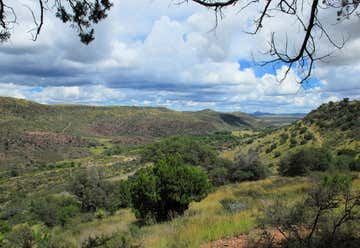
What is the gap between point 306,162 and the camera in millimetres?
31391

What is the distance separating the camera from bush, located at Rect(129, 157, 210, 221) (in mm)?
15086

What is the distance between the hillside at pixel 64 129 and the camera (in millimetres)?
104637

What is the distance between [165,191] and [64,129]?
428 feet

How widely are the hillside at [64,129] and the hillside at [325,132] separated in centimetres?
7331

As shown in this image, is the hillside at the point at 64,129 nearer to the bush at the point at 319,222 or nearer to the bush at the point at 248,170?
the bush at the point at 248,170

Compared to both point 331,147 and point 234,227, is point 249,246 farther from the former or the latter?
point 331,147

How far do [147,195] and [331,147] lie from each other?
41.2m

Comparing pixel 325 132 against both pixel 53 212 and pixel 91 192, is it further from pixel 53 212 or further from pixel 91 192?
pixel 53 212

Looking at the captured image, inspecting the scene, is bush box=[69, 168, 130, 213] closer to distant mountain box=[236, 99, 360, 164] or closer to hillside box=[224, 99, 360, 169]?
hillside box=[224, 99, 360, 169]

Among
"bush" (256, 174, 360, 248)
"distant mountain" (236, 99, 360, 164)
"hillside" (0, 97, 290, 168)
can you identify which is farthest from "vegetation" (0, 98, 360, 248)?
"hillside" (0, 97, 290, 168)

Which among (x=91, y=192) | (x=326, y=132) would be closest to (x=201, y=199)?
(x=91, y=192)

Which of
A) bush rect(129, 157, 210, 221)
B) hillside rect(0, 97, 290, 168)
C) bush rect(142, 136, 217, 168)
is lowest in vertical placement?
hillside rect(0, 97, 290, 168)

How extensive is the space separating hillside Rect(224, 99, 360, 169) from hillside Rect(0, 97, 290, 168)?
73.3 metres

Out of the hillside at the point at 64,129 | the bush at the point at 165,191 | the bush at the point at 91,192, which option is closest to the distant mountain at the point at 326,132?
the bush at the point at 91,192
